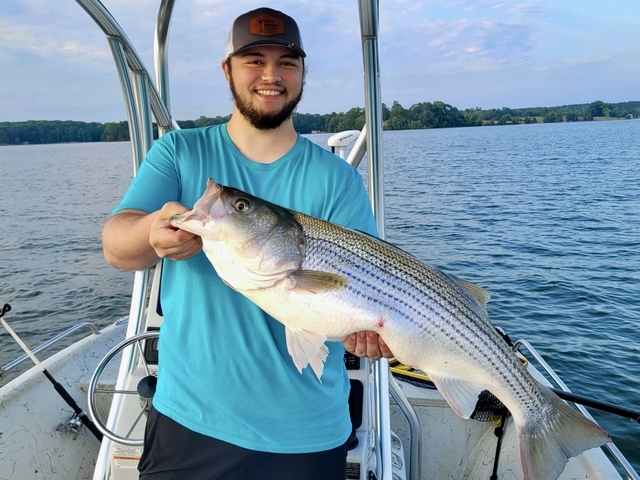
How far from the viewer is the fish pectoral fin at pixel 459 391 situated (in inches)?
98.7

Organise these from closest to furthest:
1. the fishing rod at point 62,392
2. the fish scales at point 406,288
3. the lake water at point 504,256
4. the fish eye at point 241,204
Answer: the fish eye at point 241,204
the fish scales at point 406,288
the fishing rod at point 62,392
the lake water at point 504,256

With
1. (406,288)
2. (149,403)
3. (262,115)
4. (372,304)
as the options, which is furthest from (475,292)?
(149,403)

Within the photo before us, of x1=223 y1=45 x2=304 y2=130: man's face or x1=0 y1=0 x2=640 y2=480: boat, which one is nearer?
x1=223 y1=45 x2=304 y2=130: man's face

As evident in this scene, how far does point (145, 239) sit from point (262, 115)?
2.73 ft

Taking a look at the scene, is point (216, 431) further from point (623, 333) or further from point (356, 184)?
point (623, 333)

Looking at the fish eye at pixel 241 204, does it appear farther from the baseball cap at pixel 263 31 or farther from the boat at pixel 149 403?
the boat at pixel 149 403

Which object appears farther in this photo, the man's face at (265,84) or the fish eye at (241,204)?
the man's face at (265,84)

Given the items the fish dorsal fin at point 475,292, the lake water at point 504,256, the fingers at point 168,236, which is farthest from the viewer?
the lake water at point 504,256

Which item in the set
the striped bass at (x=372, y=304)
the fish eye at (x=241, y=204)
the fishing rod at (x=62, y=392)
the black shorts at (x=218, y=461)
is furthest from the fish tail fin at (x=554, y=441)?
the fishing rod at (x=62, y=392)

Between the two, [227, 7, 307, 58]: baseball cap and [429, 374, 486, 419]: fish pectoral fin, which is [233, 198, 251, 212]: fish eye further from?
[429, 374, 486, 419]: fish pectoral fin

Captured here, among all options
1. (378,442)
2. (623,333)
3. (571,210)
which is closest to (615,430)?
(623,333)

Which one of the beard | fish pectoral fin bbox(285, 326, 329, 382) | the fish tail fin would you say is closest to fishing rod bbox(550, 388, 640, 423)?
the fish tail fin

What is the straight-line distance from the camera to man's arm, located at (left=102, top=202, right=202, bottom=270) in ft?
6.68

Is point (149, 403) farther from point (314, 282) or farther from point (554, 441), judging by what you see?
point (554, 441)
